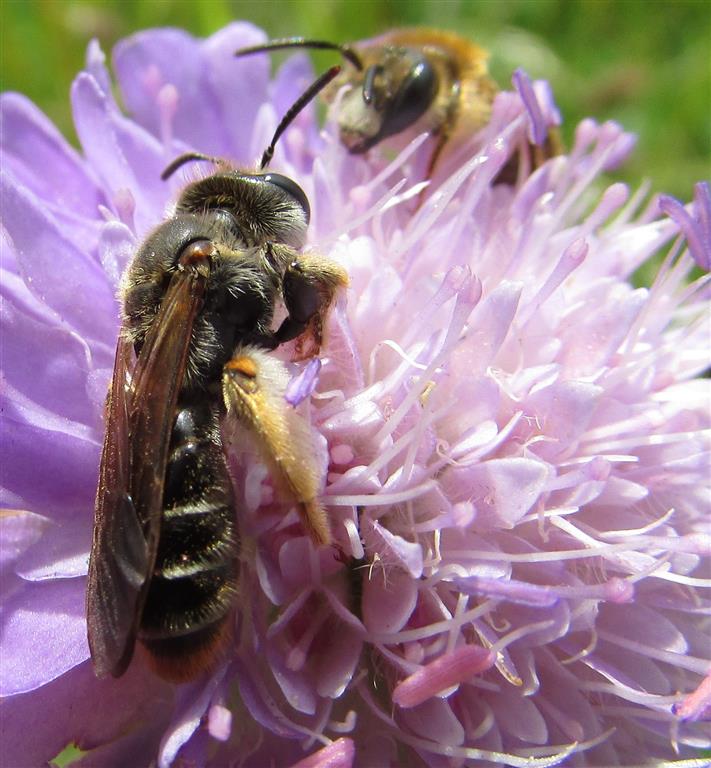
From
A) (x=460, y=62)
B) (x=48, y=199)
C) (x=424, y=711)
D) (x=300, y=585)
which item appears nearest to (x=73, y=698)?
(x=300, y=585)

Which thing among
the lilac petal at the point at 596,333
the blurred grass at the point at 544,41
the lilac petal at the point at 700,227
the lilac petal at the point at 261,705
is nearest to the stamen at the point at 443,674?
the lilac petal at the point at 261,705

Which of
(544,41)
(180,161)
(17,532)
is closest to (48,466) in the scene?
(17,532)

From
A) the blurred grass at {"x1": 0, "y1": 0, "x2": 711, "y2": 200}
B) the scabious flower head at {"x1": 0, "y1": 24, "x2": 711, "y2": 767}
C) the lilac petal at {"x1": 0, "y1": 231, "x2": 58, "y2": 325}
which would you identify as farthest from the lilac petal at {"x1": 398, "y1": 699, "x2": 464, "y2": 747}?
the blurred grass at {"x1": 0, "y1": 0, "x2": 711, "y2": 200}

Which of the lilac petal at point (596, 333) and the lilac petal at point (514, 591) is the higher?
the lilac petal at point (596, 333)

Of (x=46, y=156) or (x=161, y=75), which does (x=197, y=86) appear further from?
(x=46, y=156)

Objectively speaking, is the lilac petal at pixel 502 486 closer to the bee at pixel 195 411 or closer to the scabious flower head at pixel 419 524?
the scabious flower head at pixel 419 524

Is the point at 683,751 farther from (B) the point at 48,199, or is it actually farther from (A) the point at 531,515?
(B) the point at 48,199
